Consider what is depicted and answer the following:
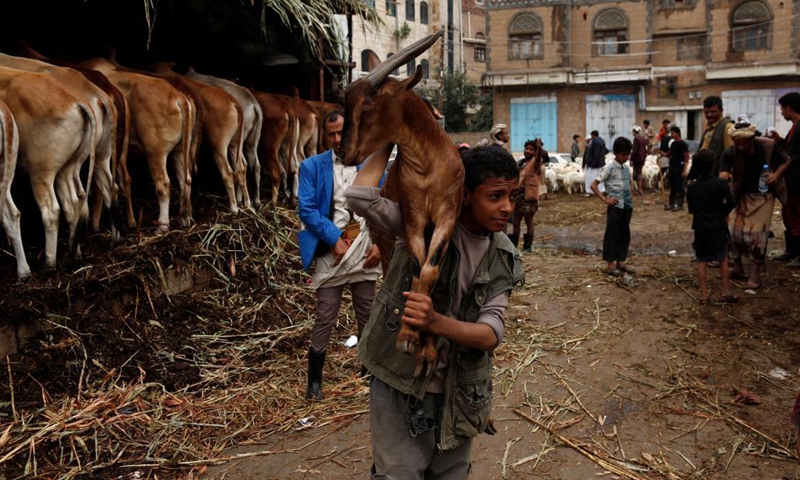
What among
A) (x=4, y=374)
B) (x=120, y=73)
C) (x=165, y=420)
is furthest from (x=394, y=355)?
(x=120, y=73)

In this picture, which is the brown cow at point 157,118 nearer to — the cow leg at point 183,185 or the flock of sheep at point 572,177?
the cow leg at point 183,185

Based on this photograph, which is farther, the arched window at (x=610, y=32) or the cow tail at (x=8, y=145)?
the arched window at (x=610, y=32)

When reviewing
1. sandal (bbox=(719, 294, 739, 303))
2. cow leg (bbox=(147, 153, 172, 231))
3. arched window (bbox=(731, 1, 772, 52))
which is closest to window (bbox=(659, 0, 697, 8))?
arched window (bbox=(731, 1, 772, 52))

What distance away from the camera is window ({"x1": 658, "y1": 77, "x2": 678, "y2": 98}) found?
3162cm

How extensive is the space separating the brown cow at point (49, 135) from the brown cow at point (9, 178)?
24 centimetres

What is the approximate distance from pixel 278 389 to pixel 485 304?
2823 mm

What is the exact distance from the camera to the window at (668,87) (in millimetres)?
31625

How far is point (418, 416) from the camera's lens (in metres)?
2.18

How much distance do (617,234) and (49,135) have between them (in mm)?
6184

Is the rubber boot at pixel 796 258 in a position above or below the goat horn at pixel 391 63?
below

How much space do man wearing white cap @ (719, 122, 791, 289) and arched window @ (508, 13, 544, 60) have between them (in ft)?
88.0

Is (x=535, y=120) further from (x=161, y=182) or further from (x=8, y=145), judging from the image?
(x=8, y=145)

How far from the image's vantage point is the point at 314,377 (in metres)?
4.41

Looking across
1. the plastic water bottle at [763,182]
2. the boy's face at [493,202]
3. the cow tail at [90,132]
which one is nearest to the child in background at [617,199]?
the plastic water bottle at [763,182]
